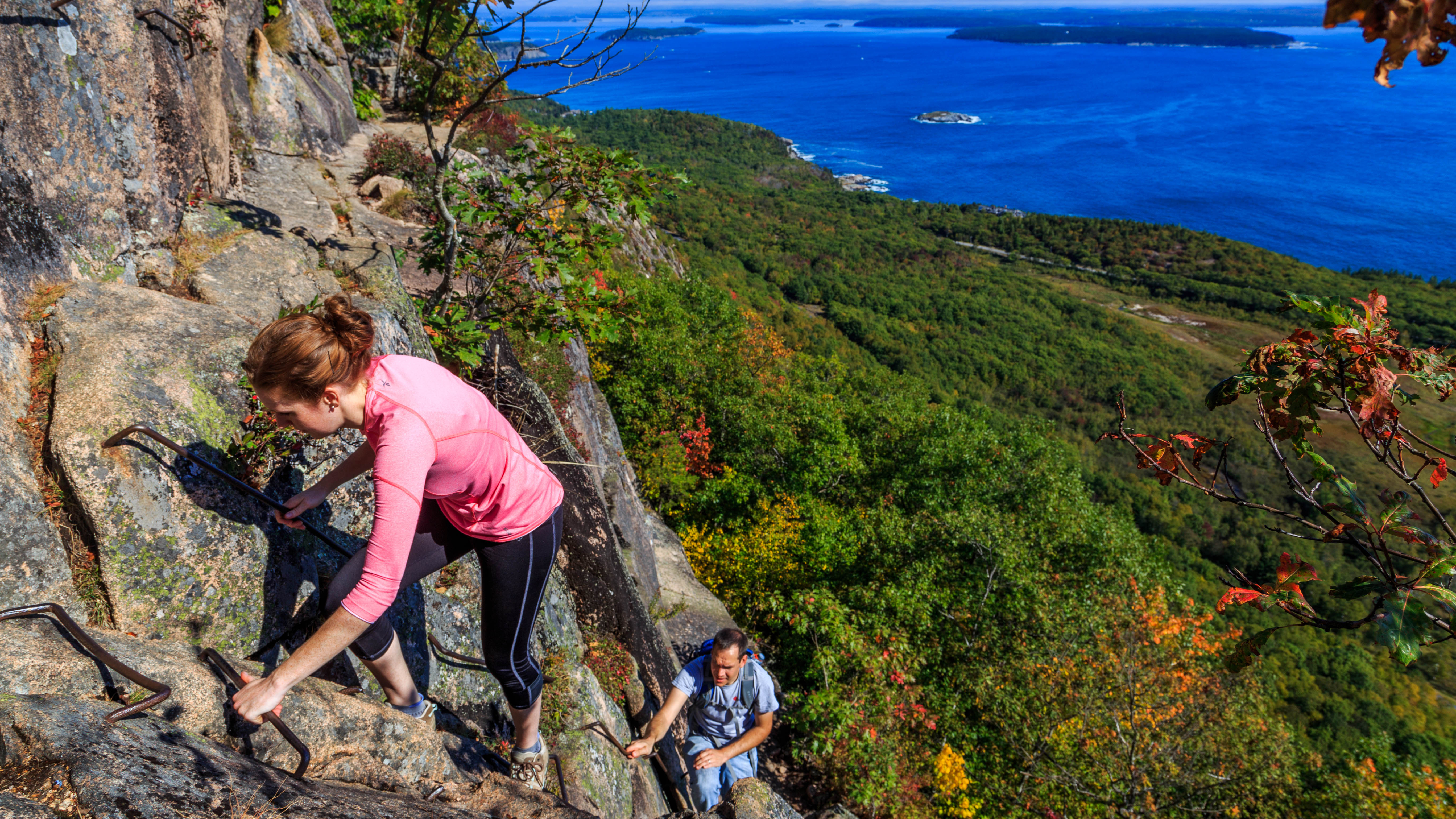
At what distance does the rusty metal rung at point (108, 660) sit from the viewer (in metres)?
2.41

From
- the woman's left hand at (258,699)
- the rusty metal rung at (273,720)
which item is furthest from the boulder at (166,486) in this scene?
the woman's left hand at (258,699)

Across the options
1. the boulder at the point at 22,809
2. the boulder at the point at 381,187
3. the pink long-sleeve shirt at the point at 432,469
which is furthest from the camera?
the boulder at the point at 381,187

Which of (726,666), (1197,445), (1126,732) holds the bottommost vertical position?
(1126,732)

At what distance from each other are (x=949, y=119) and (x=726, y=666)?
194576 millimetres

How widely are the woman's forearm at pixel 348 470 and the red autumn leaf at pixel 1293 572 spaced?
3928mm

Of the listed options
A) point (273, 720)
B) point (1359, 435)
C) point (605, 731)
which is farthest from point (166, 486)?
point (1359, 435)

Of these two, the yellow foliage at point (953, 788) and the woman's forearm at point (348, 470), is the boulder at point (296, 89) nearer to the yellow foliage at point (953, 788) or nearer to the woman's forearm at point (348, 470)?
the woman's forearm at point (348, 470)

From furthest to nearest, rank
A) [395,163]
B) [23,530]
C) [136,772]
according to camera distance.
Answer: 1. [395,163]
2. [23,530]
3. [136,772]

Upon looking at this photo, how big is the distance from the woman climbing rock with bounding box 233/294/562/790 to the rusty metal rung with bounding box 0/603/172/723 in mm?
384

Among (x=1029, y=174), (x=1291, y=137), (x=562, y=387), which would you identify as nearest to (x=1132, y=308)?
(x=1029, y=174)

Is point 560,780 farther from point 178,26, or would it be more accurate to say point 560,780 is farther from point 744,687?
point 178,26

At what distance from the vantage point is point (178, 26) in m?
5.63

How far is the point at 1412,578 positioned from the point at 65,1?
769 cm

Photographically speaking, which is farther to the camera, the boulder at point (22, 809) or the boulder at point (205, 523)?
the boulder at point (205, 523)
